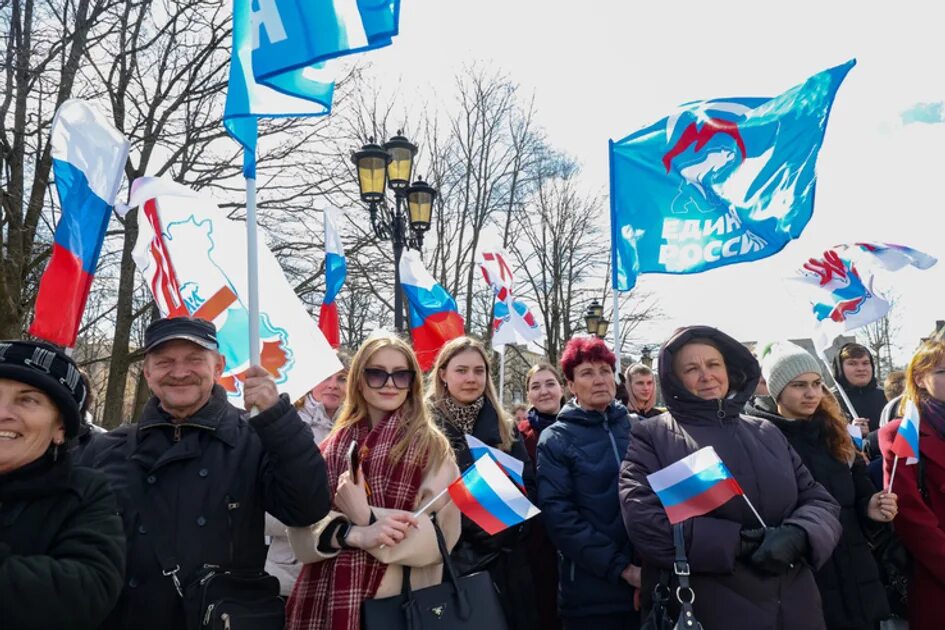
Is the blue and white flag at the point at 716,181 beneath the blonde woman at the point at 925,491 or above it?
above

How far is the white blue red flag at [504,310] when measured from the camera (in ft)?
33.2

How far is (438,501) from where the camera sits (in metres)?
3.02

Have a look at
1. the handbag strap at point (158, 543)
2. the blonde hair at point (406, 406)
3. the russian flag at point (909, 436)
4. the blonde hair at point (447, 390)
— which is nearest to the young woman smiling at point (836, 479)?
the russian flag at point (909, 436)

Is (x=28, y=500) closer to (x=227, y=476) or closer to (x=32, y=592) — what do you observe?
(x=32, y=592)

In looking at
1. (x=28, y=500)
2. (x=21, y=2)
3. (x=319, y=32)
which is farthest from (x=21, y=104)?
(x=28, y=500)

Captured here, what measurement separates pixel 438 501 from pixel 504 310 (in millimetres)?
7249

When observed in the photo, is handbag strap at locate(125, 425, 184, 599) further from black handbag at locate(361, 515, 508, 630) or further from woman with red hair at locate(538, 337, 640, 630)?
woman with red hair at locate(538, 337, 640, 630)

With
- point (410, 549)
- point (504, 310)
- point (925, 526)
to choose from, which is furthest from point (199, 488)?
point (504, 310)

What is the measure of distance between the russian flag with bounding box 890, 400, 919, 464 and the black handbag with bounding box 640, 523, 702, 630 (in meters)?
1.46

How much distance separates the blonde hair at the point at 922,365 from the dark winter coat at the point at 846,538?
52cm

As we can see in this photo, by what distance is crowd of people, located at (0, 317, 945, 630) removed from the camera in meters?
2.16

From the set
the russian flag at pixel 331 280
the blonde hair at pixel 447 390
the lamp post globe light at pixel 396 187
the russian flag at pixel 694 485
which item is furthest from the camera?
the lamp post globe light at pixel 396 187

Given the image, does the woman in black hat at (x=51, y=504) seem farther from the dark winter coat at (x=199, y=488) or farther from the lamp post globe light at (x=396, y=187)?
the lamp post globe light at (x=396, y=187)

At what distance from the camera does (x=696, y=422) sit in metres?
3.29
